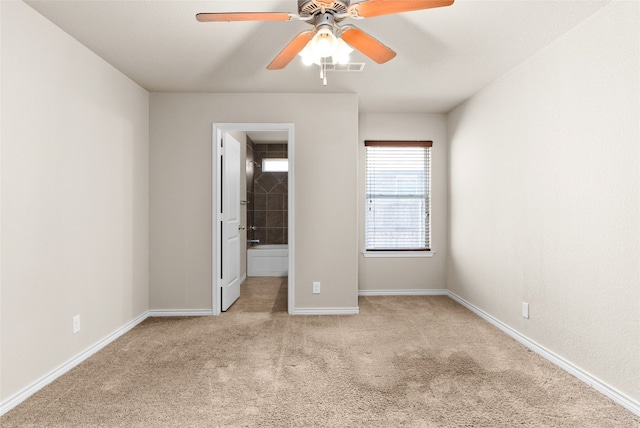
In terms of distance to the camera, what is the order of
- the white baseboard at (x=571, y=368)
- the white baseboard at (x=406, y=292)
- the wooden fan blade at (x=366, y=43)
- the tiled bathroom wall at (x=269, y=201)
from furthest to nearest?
the tiled bathroom wall at (x=269, y=201) < the white baseboard at (x=406, y=292) < the white baseboard at (x=571, y=368) < the wooden fan blade at (x=366, y=43)

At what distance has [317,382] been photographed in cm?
232

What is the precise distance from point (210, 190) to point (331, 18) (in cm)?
249

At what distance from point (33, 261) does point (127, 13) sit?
Result: 1.68 m

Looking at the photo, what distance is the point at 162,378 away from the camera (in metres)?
2.38

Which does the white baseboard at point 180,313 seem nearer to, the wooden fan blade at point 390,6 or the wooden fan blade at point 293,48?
the wooden fan blade at point 293,48

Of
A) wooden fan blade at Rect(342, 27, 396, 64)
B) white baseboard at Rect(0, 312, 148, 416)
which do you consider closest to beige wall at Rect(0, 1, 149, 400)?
white baseboard at Rect(0, 312, 148, 416)

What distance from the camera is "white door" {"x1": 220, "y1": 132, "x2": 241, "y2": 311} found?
3.92m

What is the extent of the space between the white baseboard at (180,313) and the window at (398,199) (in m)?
2.18

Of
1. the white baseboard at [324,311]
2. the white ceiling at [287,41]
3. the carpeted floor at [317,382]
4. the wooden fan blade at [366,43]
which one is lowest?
the carpeted floor at [317,382]

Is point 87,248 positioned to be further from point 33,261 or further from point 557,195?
point 557,195

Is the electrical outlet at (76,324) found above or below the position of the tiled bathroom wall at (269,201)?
below

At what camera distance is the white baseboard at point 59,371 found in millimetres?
2043

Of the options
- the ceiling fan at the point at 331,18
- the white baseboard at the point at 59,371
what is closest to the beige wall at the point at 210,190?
the white baseboard at the point at 59,371

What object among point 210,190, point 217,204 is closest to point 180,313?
point 217,204
